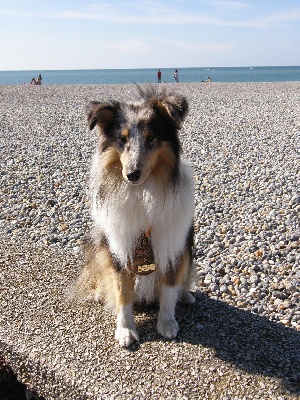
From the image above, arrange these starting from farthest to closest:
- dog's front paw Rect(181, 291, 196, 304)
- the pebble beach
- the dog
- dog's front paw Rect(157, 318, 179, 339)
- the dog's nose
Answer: the pebble beach < dog's front paw Rect(181, 291, 196, 304) < dog's front paw Rect(157, 318, 179, 339) < the dog < the dog's nose

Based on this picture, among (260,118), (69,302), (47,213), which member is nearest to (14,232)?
(47,213)

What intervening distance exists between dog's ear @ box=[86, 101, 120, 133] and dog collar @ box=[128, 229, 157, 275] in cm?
79

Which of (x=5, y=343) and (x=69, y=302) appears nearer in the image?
(x=5, y=343)

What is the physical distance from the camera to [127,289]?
11.1ft

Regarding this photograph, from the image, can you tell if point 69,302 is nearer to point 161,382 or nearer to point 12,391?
point 12,391

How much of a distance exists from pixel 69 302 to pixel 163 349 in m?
1.02

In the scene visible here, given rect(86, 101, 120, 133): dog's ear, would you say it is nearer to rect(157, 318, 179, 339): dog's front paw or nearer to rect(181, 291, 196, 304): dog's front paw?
rect(157, 318, 179, 339): dog's front paw

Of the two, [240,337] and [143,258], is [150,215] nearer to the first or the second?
[143,258]

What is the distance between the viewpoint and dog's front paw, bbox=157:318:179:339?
11.2 feet

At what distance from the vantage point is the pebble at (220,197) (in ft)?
15.4

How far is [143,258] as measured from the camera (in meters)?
3.27

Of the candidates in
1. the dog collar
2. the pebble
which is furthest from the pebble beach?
the dog collar

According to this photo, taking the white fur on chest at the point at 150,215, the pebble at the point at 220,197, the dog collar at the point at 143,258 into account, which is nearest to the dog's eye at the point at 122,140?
the white fur on chest at the point at 150,215

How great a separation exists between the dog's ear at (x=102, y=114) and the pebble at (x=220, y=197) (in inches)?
10.0
